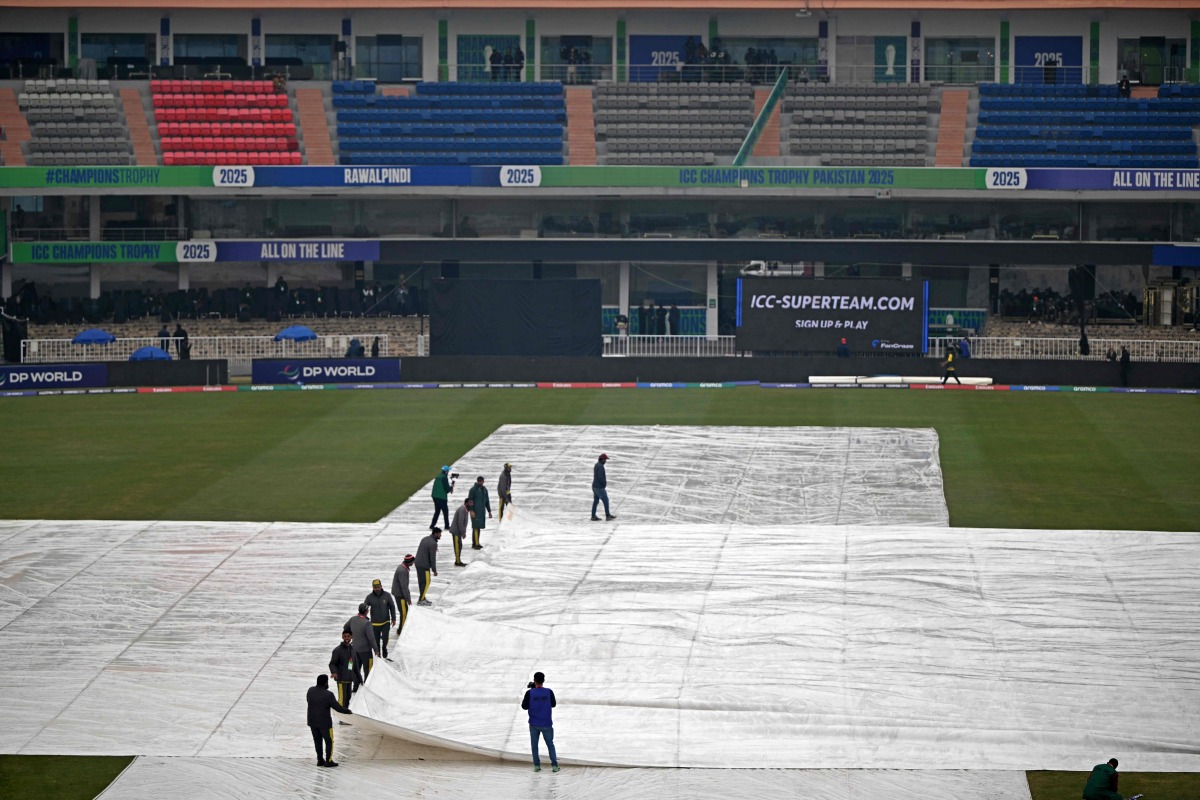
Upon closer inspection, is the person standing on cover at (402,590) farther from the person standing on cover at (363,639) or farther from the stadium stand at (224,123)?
the stadium stand at (224,123)

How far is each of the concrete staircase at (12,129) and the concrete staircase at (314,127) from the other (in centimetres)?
1113

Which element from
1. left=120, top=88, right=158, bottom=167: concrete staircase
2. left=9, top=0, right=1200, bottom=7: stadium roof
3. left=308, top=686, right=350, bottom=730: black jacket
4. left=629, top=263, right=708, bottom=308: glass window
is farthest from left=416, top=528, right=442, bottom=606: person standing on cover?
left=9, top=0, right=1200, bottom=7: stadium roof

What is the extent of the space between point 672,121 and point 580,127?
12.8 feet

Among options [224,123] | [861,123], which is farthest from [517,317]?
[861,123]

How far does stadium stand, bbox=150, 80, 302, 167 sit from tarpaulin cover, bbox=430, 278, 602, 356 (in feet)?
38.3

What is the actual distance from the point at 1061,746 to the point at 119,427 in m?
30.1

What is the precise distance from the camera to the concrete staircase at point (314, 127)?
61875 millimetres

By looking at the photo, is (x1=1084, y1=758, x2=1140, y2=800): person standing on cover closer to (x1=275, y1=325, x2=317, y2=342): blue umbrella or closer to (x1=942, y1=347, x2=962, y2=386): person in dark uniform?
(x1=942, y1=347, x2=962, y2=386): person in dark uniform

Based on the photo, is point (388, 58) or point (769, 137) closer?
point (769, 137)

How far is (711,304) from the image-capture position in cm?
6003

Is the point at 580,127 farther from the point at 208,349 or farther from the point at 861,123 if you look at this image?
the point at 208,349

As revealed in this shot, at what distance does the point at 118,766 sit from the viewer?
18.9m

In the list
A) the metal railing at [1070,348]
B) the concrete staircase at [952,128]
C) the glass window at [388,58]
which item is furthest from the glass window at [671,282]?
the glass window at [388,58]

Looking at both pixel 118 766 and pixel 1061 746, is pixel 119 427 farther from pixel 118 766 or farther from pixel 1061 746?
pixel 1061 746
